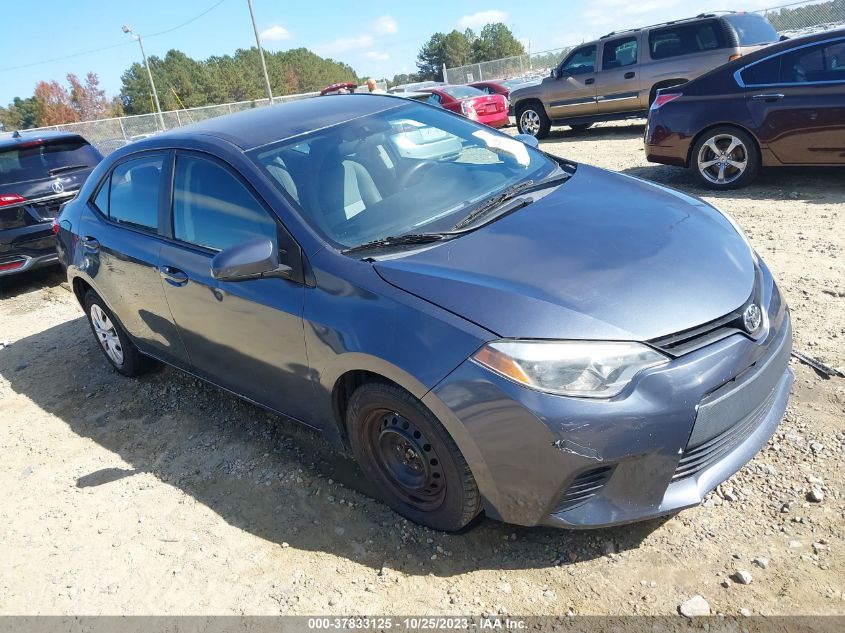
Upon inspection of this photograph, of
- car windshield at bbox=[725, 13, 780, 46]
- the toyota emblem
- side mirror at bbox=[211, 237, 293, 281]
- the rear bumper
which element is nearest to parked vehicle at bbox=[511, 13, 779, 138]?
car windshield at bbox=[725, 13, 780, 46]

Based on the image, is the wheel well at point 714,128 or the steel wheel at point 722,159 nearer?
the wheel well at point 714,128

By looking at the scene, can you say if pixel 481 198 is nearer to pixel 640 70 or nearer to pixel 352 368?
pixel 352 368

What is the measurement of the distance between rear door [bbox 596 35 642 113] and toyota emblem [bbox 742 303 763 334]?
1042 centimetres

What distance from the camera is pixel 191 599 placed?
104 inches

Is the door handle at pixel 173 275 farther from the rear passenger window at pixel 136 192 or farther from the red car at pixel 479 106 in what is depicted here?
the red car at pixel 479 106

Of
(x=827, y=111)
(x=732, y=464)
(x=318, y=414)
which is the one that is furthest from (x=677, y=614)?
(x=827, y=111)

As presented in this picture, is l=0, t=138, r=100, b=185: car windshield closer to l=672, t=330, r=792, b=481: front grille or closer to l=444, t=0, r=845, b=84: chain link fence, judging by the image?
l=672, t=330, r=792, b=481: front grille

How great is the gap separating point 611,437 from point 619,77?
37.1ft

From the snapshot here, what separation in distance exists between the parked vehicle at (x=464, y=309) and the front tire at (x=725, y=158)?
4.08 metres

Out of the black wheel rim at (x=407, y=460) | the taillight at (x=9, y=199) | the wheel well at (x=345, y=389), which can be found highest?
the taillight at (x=9, y=199)

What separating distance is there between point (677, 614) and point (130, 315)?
3.55 metres

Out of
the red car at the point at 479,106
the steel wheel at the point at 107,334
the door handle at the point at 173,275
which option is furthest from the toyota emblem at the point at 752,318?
the red car at the point at 479,106

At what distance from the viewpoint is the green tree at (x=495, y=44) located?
266ft

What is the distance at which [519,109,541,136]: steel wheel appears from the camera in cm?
1353
